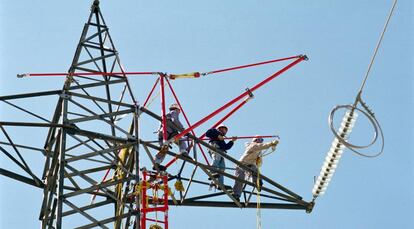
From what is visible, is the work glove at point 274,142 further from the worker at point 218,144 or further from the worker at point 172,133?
the worker at point 172,133

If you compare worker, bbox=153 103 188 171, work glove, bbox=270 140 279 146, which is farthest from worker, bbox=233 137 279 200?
worker, bbox=153 103 188 171

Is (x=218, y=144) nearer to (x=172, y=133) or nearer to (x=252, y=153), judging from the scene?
(x=252, y=153)

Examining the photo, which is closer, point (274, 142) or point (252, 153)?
point (274, 142)

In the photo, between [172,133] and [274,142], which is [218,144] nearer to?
[274,142]

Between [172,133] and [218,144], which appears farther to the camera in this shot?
[218,144]

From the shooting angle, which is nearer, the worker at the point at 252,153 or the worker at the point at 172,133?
the worker at the point at 172,133

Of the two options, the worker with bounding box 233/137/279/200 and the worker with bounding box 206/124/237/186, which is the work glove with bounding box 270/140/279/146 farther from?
the worker with bounding box 206/124/237/186

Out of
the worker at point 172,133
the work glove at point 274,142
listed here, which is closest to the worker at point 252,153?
the work glove at point 274,142

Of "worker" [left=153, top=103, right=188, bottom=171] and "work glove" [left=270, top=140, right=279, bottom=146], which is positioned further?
"work glove" [left=270, top=140, right=279, bottom=146]

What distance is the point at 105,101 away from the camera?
23219mm

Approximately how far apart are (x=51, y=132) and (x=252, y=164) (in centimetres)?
577

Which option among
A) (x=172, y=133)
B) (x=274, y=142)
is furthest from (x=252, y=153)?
(x=172, y=133)

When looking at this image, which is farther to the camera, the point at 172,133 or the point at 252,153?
the point at 252,153

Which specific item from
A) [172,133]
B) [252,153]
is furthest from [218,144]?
[172,133]
